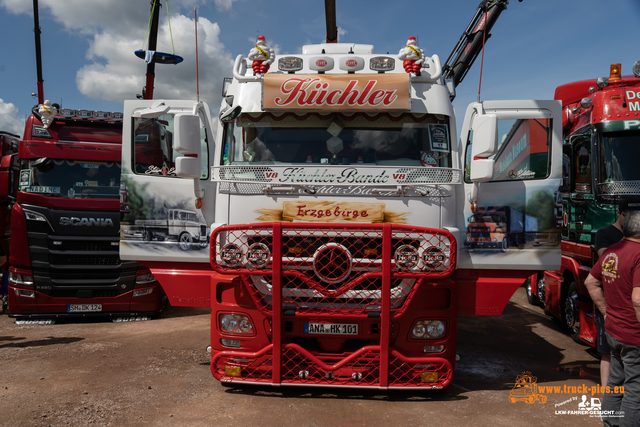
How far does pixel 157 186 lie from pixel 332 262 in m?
2.30

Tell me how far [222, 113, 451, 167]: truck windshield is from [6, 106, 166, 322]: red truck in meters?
3.81

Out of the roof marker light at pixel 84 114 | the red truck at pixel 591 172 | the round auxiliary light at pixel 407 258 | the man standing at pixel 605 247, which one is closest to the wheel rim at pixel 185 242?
the round auxiliary light at pixel 407 258

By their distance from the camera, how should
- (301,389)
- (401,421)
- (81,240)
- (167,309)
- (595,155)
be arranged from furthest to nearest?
1. (167,309)
2. (81,240)
3. (595,155)
4. (301,389)
5. (401,421)

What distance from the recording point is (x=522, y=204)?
4504 mm

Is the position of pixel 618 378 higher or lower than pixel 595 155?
lower

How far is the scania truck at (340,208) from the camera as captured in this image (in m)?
3.92

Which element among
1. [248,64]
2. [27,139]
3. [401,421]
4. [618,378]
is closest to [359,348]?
[401,421]

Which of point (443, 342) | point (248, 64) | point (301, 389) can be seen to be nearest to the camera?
point (443, 342)

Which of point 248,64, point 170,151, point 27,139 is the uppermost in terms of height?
point 248,64

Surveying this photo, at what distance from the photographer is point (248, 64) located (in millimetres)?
4832

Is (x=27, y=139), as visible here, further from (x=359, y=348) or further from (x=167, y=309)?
(x=359, y=348)

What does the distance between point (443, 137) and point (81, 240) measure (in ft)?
19.9

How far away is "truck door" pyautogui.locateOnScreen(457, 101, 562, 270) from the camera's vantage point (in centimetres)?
446

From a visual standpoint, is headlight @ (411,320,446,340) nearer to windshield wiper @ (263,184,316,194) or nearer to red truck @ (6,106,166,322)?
windshield wiper @ (263,184,316,194)
